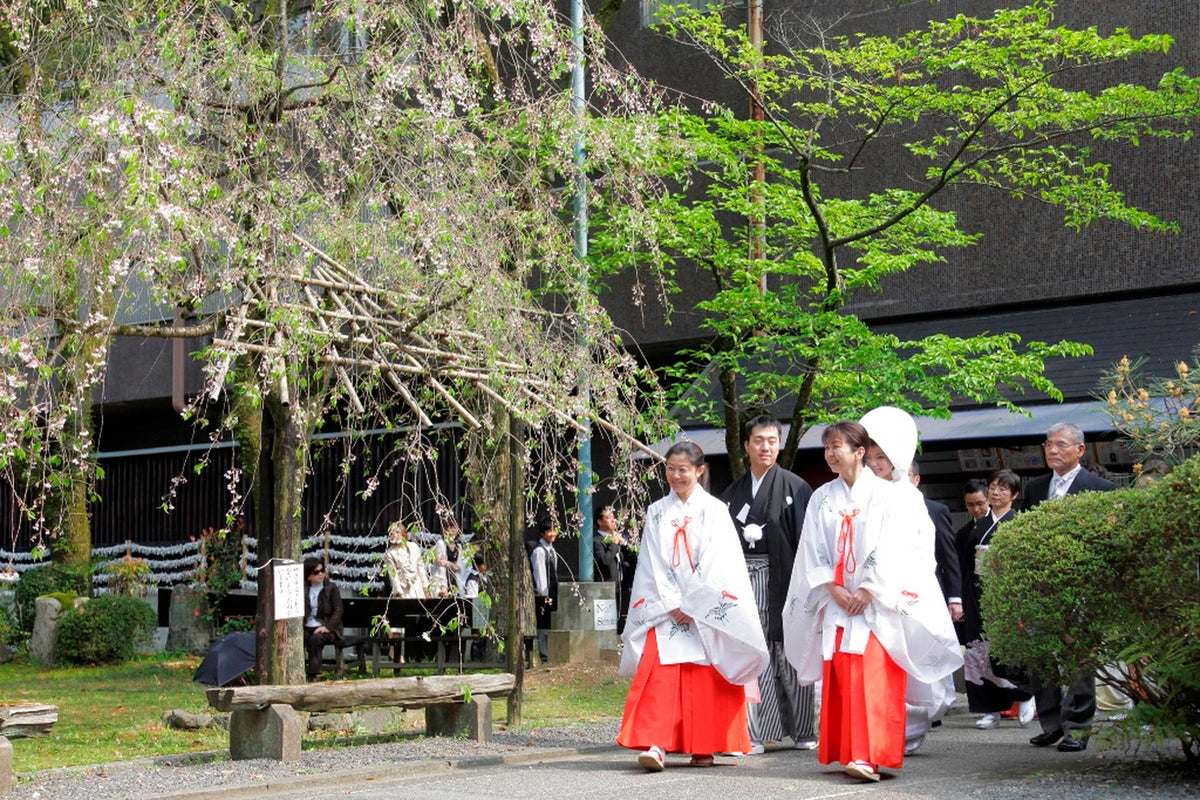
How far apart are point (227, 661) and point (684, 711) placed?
5.93 metres

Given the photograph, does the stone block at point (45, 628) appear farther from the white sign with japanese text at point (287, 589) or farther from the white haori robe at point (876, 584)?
the white haori robe at point (876, 584)

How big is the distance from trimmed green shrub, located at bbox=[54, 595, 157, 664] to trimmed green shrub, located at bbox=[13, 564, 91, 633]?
110 cm

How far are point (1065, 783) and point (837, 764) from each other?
1513mm

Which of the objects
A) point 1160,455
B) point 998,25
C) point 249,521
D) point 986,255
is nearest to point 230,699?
point 1160,455

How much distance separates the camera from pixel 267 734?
8.41 meters

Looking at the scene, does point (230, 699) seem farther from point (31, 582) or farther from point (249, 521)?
point (249, 521)

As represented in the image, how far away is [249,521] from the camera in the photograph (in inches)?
878

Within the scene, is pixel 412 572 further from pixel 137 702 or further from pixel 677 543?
pixel 677 543

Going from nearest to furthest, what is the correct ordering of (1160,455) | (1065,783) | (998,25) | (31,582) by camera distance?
1. (1065,783)
2. (1160,455)
3. (998,25)
4. (31,582)

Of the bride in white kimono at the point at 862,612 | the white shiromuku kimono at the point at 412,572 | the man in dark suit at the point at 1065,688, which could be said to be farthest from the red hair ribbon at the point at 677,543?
the white shiromuku kimono at the point at 412,572

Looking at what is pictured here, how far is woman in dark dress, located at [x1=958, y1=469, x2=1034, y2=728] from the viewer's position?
9.80 m

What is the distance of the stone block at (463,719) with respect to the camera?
9.27m

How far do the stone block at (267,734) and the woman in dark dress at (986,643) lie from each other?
4.46 m

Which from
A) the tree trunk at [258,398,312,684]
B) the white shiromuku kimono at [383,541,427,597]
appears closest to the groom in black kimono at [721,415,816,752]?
the tree trunk at [258,398,312,684]
